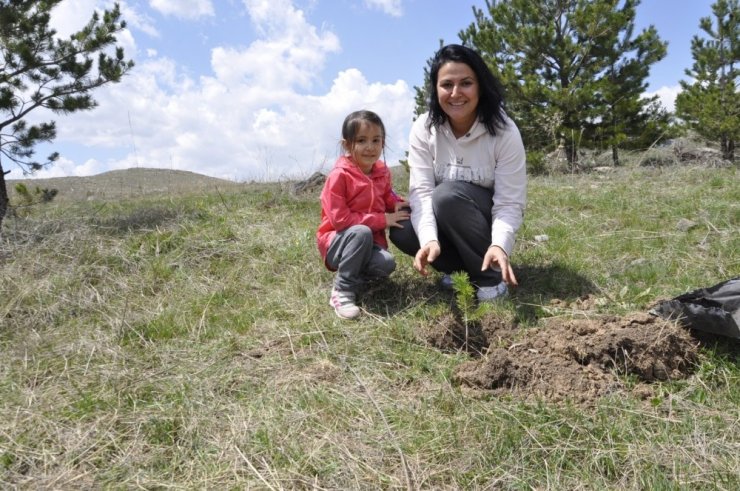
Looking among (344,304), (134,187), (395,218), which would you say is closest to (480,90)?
(395,218)

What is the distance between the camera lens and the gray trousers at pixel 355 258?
8.78ft

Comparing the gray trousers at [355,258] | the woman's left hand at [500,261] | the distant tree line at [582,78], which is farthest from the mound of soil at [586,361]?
the distant tree line at [582,78]

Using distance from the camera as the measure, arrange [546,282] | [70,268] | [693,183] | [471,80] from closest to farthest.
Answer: [471,80] → [546,282] → [70,268] → [693,183]

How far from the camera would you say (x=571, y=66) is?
30.1ft

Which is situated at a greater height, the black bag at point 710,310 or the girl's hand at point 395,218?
the girl's hand at point 395,218

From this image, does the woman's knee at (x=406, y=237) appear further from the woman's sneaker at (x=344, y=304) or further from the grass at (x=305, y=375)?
the woman's sneaker at (x=344, y=304)

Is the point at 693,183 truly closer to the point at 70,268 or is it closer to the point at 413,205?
the point at 413,205

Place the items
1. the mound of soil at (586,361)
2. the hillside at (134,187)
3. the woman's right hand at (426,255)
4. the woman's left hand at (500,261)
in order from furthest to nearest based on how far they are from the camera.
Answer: the hillside at (134,187), the woman's right hand at (426,255), the woman's left hand at (500,261), the mound of soil at (586,361)

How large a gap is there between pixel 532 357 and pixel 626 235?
1968 millimetres

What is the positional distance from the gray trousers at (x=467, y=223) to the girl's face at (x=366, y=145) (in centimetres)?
38

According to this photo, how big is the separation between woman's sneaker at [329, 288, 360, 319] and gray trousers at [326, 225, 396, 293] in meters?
0.03

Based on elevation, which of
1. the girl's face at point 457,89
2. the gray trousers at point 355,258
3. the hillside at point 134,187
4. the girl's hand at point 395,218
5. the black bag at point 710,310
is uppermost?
the girl's face at point 457,89

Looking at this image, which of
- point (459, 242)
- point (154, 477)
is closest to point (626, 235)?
point (459, 242)

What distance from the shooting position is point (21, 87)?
560 cm
